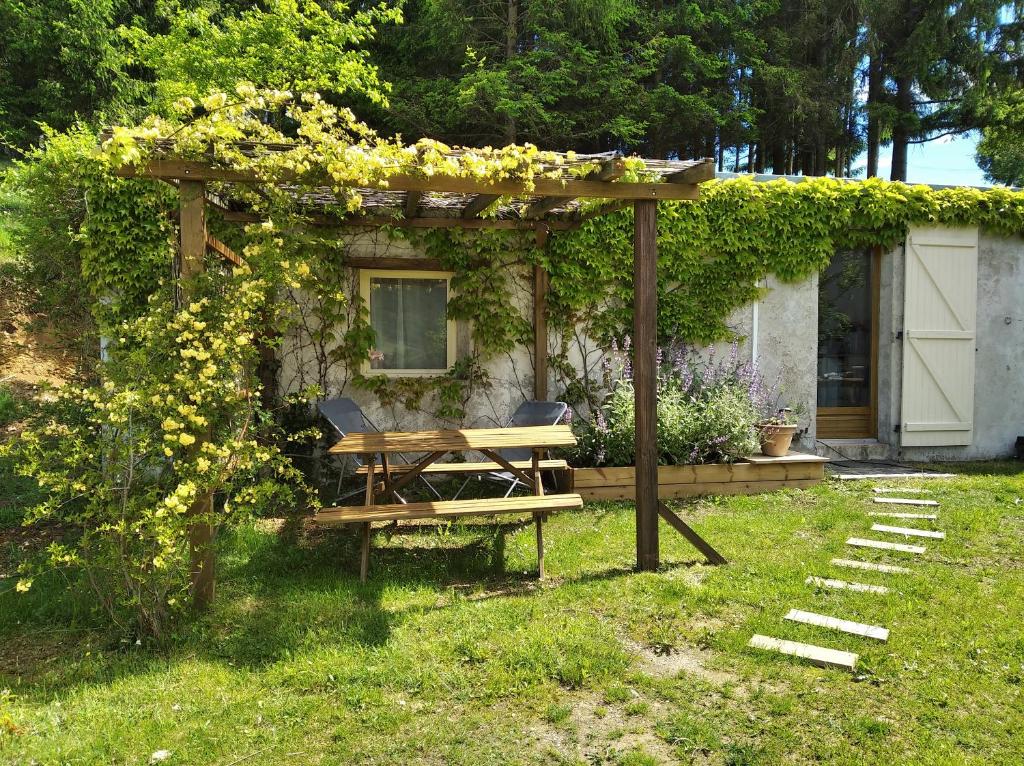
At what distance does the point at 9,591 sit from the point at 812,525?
511 centimetres

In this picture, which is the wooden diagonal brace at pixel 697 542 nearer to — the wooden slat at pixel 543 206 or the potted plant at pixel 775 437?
the wooden slat at pixel 543 206

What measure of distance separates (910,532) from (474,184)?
3809 mm

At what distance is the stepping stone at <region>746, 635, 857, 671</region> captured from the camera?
9.70 feet

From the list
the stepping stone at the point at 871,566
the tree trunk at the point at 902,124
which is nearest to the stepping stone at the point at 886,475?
the stepping stone at the point at 871,566

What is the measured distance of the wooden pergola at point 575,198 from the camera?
355cm

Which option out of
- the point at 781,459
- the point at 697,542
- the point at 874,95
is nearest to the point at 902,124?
the point at 874,95

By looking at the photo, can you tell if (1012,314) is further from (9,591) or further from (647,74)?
(9,591)

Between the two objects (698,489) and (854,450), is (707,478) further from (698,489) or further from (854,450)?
(854,450)

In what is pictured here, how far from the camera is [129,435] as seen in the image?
3.18 metres

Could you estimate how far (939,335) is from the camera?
7.61 meters

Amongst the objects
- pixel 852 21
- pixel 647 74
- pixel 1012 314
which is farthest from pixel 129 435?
pixel 852 21

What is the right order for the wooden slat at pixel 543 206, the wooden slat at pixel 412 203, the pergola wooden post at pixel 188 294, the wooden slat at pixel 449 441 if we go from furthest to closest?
the wooden slat at pixel 543 206, the wooden slat at pixel 412 203, the wooden slat at pixel 449 441, the pergola wooden post at pixel 188 294

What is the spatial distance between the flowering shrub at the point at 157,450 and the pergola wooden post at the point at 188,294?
0.27 feet

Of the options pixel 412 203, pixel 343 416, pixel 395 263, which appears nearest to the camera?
pixel 412 203
